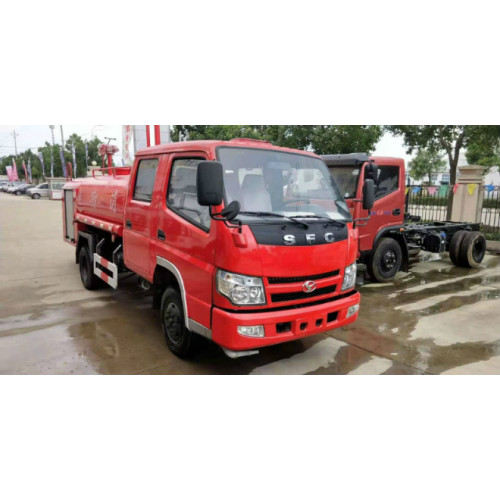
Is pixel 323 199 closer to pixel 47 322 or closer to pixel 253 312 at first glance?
pixel 253 312

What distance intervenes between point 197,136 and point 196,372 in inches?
838

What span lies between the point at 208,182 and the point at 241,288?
2.89 feet

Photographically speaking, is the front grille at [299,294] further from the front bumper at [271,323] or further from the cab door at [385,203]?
the cab door at [385,203]

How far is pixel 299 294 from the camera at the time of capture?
3.62 metres

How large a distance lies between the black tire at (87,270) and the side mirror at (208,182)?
13.5 ft

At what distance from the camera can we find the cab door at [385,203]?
7.15 metres

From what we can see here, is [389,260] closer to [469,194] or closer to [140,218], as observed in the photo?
[140,218]

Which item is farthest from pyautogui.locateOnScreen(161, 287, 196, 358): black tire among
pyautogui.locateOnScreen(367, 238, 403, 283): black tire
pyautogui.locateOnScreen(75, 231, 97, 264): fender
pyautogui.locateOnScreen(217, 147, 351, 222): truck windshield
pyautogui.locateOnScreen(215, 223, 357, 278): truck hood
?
pyautogui.locateOnScreen(367, 238, 403, 283): black tire

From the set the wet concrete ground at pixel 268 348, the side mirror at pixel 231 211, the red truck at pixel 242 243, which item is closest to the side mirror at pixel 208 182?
the red truck at pixel 242 243

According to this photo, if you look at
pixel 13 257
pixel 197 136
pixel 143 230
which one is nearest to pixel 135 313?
pixel 143 230

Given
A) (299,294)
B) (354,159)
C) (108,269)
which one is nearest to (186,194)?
(299,294)

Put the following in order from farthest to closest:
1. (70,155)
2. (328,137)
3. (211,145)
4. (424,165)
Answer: (70,155), (424,165), (328,137), (211,145)

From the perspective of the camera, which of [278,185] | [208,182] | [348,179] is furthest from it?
[348,179]

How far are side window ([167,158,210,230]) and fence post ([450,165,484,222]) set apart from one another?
10.6m
